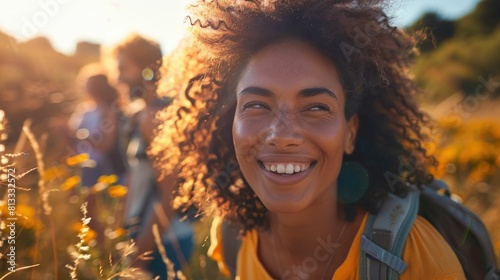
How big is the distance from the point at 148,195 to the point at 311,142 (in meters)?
1.84

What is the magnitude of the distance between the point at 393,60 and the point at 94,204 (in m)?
2.82

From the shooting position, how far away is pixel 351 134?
2354 mm

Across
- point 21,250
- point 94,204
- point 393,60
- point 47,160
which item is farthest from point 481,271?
point 47,160

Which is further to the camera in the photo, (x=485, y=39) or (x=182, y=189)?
(x=485, y=39)

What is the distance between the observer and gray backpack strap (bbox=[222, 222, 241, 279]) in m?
2.72

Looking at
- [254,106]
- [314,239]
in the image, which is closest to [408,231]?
[314,239]

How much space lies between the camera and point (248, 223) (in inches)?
104

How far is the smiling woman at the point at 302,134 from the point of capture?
6.76ft

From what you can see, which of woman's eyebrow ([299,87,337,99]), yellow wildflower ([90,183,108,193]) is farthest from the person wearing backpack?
yellow wildflower ([90,183,108,193])

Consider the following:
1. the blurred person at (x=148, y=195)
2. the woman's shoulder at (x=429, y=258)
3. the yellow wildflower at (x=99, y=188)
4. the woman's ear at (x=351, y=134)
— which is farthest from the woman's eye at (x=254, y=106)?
the yellow wildflower at (x=99, y=188)

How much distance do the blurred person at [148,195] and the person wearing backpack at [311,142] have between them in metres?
0.75

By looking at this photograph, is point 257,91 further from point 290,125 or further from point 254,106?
point 290,125

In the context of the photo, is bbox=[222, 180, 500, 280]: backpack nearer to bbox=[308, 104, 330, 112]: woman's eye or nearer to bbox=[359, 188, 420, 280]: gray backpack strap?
bbox=[359, 188, 420, 280]: gray backpack strap

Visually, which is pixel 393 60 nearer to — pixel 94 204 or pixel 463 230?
pixel 463 230
